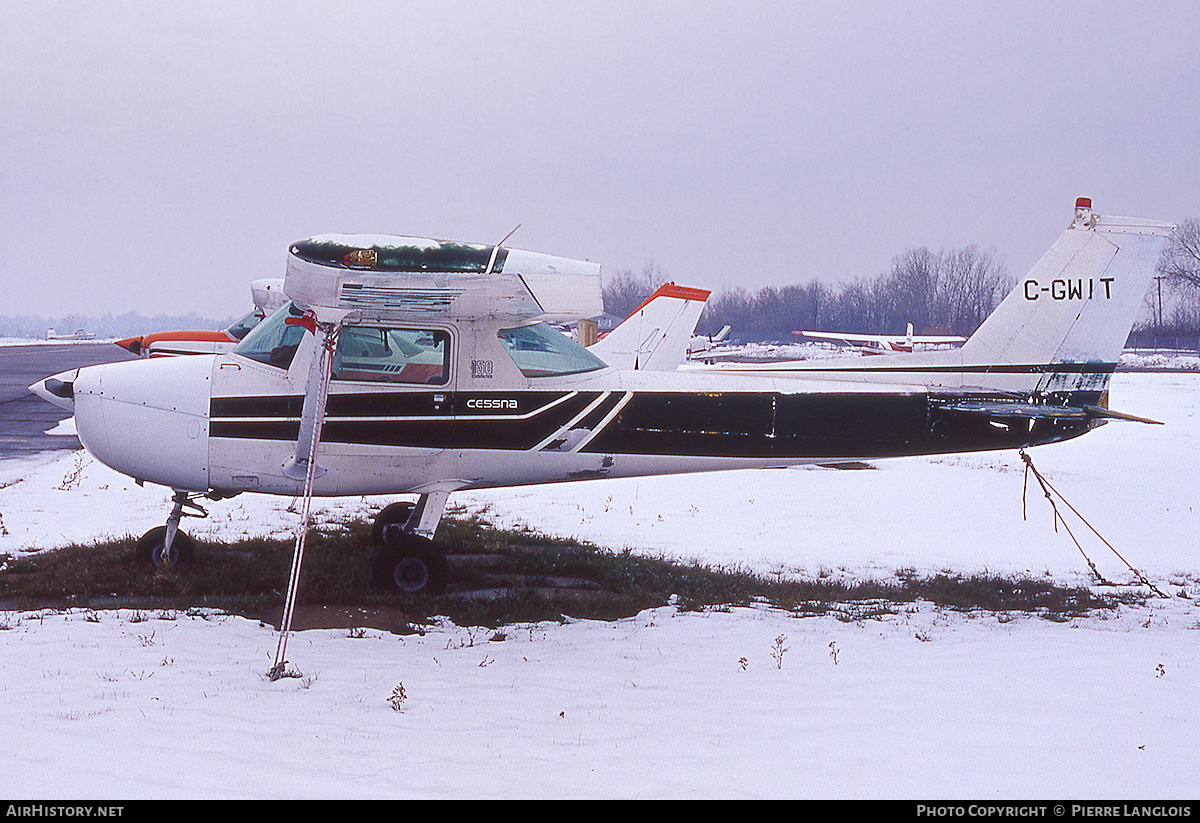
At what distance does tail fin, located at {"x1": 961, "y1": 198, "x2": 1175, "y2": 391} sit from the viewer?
20.6 feet

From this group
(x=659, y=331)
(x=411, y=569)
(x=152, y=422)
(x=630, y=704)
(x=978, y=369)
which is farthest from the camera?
(x=659, y=331)

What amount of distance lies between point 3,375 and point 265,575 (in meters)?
33.6

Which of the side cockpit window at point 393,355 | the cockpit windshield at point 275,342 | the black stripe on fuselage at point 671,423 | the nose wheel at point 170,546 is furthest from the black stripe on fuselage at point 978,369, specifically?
the nose wheel at point 170,546

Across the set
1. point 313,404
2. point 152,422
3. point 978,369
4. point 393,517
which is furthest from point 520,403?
point 978,369

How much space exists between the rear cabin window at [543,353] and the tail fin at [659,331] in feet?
21.9

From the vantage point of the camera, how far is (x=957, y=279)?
85.7 meters

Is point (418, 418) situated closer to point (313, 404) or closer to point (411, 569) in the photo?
point (313, 404)

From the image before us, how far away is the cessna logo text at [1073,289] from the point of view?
6.35 meters

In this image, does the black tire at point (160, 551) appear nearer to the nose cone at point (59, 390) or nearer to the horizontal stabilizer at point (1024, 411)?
the nose cone at point (59, 390)

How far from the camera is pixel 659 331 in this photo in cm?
1330

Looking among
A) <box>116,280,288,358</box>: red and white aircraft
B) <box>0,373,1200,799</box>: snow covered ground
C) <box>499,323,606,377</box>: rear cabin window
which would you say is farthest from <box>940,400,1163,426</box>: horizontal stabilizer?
<box>116,280,288,358</box>: red and white aircraft

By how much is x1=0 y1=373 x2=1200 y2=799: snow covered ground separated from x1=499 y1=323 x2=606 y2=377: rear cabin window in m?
1.99

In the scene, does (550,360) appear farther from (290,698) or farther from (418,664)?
(290,698)

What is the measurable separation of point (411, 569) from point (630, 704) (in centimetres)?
252
